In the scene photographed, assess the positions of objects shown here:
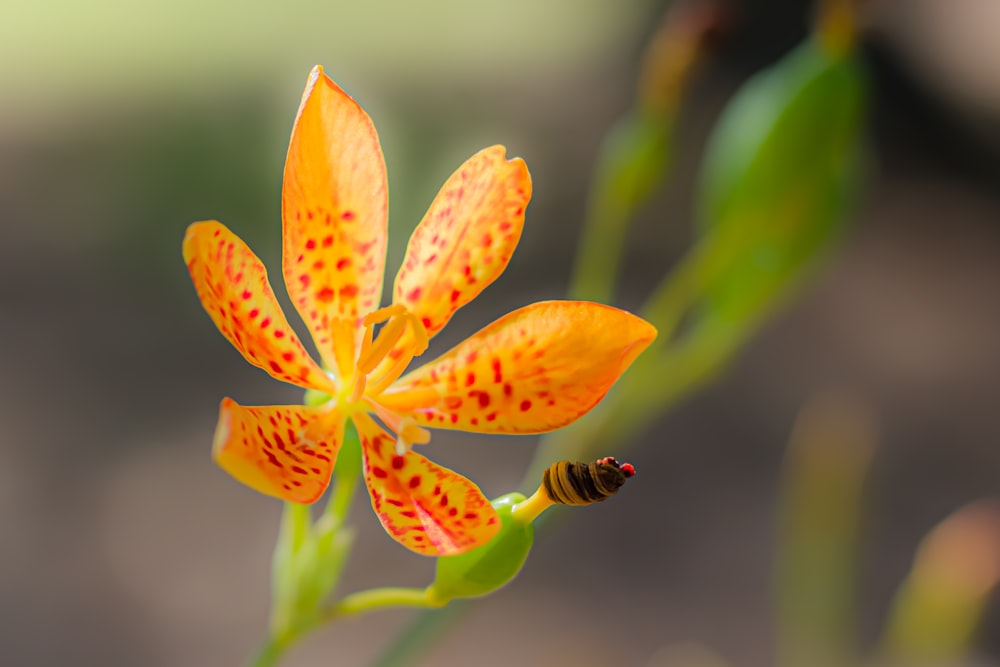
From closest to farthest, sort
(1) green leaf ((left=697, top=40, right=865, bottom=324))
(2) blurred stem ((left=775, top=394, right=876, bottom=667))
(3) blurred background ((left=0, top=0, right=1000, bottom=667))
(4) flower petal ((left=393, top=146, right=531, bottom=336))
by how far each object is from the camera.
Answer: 1. (4) flower petal ((left=393, top=146, right=531, bottom=336))
2. (1) green leaf ((left=697, top=40, right=865, bottom=324))
3. (2) blurred stem ((left=775, top=394, right=876, bottom=667))
4. (3) blurred background ((left=0, top=0, right=1000, bottom=667))

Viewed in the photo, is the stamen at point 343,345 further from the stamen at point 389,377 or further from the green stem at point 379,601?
the green stem at point 379,601

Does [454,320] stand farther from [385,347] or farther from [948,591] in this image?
[385,347]

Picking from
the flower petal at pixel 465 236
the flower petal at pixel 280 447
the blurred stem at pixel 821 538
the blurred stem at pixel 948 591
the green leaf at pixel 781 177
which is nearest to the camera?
the flower petal at pixel 280 447

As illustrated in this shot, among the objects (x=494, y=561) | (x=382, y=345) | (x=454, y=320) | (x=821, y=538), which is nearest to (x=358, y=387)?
(x=382, y=345)

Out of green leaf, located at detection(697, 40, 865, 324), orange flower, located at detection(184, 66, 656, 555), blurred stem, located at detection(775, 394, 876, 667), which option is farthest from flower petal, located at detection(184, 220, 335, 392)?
blurred stem, located at detection(775, 394, 876, 667)

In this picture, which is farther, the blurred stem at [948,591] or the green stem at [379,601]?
the blurred stem at [948,591]

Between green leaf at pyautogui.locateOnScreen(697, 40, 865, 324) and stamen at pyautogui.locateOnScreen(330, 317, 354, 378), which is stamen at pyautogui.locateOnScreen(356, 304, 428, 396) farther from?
green leaf at pyautogui.locateOnScreen(697, 40, 865, 324)

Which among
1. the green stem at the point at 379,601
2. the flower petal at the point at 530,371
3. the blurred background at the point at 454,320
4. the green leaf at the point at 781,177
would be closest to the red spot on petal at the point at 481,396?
the flower petal at the point at 530,371
